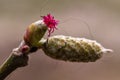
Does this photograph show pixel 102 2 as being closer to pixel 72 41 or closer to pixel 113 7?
pixel 113 7

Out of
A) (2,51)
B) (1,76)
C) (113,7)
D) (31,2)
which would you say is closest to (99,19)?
(113,7)

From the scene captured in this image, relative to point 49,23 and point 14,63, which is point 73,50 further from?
point 14,63

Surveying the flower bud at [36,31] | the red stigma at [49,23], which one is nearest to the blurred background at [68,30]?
the red stigma at [49,23]

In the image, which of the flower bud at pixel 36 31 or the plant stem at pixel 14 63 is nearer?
the flower bud at pixel 36 31

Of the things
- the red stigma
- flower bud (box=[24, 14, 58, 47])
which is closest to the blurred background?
the red stigma

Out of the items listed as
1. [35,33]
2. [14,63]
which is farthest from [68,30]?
[35,33]

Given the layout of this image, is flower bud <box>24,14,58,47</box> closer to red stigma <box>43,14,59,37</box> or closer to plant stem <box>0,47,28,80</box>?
red stigma <box>43,14,59,37</box>

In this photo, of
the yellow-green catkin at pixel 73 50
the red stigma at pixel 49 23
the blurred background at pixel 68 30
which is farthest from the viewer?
the blurred background at pixel 68 30

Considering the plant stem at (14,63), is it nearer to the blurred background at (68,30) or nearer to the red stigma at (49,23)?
the red stigma at (49,23)

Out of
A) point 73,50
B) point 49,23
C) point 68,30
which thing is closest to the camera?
point 73,50

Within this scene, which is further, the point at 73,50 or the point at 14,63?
the point at 14,63
